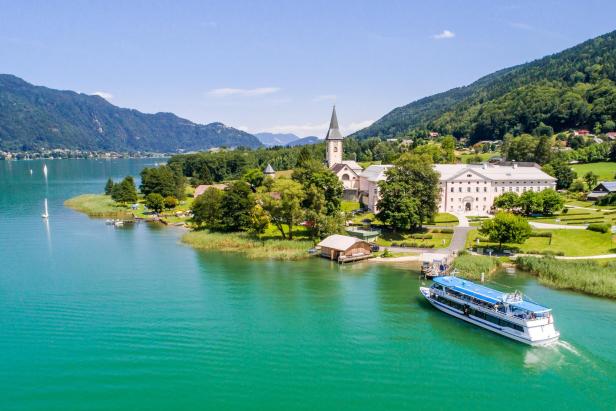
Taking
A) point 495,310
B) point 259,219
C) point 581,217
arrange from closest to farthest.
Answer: point 495,310 → point 259,219 → point 581,217

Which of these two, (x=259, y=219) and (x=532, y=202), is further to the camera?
(x=532, y=202)

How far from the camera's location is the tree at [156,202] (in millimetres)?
105188

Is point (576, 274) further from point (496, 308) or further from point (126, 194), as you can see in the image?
point (126, 194)

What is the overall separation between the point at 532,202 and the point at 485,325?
46.8 metres

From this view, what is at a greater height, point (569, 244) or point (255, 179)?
point (255, 179)

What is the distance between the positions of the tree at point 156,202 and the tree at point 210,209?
950 inches

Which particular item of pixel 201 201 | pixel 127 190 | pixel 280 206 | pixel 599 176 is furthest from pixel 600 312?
pixel 127 190

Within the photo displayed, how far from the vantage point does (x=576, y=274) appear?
167 feet

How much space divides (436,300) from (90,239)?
60568 mm

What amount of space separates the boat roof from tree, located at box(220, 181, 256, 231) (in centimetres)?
4061

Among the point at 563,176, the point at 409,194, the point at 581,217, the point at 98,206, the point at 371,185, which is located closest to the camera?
the point at 409,194

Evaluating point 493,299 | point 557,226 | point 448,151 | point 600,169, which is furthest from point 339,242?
point 600,169

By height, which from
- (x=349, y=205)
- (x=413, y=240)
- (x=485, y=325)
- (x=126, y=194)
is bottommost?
(x=485, y=325)

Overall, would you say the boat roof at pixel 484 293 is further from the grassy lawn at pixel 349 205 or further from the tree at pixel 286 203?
the grassy lawn at pixel 349 205
